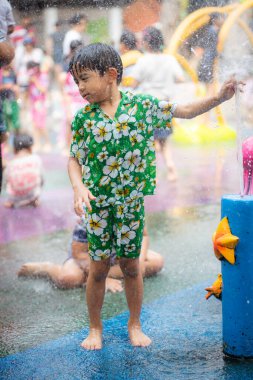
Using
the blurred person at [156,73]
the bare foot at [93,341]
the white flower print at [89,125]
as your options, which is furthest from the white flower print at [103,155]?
the blurred person at [156,73]

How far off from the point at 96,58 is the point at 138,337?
4.01ft

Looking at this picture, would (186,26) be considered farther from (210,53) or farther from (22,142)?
(22,142)

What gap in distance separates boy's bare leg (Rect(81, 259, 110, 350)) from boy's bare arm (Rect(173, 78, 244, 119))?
731mm

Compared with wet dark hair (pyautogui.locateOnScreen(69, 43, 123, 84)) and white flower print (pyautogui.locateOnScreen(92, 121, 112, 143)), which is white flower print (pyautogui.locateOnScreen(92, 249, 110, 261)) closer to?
white flower print (pyautogui.locateOnScreen(92, 121, 112, 143))

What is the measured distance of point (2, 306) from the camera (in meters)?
3.37

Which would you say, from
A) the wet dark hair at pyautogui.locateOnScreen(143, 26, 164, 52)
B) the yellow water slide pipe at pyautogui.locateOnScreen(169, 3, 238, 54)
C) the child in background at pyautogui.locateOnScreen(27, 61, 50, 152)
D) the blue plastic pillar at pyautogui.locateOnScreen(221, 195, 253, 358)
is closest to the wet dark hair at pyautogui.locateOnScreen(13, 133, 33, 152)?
the wet dark hair at pyautogui.locateOnScreen(143, 26, 164, 52)

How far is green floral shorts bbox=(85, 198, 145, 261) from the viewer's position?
272cm

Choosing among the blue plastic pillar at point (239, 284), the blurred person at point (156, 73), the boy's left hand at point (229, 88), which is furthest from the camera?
the blurred person at point (156, 73)

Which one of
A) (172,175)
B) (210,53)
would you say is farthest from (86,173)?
(172,175)

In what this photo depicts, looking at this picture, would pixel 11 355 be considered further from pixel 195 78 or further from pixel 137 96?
pixel 195 78

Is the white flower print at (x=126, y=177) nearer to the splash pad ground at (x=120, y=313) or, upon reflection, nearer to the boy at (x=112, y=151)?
the boy at (x=112, y=151)

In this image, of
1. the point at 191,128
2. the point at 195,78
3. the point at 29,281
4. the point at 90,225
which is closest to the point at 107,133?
the point at 90,225

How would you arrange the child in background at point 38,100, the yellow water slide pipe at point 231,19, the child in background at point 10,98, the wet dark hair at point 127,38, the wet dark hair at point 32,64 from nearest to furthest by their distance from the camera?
the wet dark hair at point 127,38 → the yellow water slide pipe at point 231,19 → the child in background at point 10,98 → the wet dark hair at point 32,64 → the child in background at point 38,100

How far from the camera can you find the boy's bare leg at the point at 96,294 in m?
2.79
